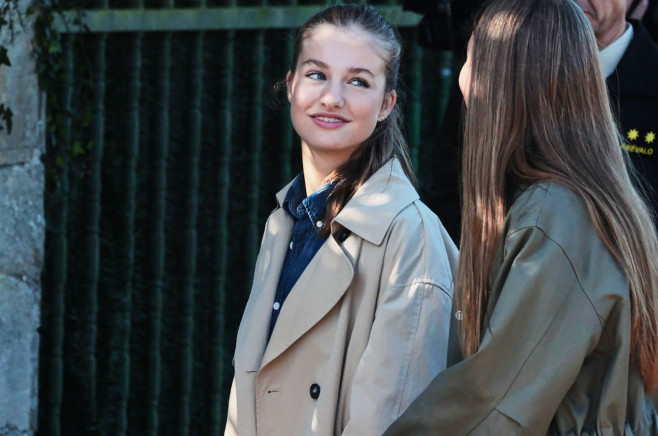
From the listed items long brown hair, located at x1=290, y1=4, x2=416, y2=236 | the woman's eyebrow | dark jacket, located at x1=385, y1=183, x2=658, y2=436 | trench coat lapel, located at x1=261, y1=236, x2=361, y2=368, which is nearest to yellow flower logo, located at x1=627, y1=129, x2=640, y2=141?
long brown hair, located at x1=290, y1=4, x2=416, y2=236

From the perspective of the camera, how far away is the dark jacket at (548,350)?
229 centimetres

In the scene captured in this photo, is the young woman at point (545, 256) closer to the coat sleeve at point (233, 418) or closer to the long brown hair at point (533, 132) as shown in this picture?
the long brown hair at point (533, 132)

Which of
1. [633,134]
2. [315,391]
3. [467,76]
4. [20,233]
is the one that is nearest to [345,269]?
[315,391]

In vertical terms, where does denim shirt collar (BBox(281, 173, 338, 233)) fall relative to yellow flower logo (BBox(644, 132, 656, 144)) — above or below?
below

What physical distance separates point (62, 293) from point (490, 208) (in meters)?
2.49

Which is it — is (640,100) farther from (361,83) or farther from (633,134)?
(361,83)

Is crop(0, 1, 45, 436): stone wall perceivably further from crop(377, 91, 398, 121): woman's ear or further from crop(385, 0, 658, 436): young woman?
crop(385, 0, 658, 436): young woman

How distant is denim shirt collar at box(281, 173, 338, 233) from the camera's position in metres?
3.10

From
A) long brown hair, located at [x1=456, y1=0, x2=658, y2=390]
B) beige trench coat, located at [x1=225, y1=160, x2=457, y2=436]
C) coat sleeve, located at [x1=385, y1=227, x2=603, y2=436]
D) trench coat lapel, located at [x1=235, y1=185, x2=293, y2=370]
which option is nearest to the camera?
coat sleeve, located at [x1=385, y1=227, x2=603, y2=436]

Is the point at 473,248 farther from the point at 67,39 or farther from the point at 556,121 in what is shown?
the point at 67,39

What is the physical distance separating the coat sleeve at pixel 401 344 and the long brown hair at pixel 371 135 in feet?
0.97

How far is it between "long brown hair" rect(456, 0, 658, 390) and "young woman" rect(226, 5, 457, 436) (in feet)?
1.04

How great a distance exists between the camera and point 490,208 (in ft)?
8.15

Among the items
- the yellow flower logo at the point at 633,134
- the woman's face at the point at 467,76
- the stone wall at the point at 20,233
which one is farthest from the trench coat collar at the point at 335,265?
the stone wall at the point at 20,233
